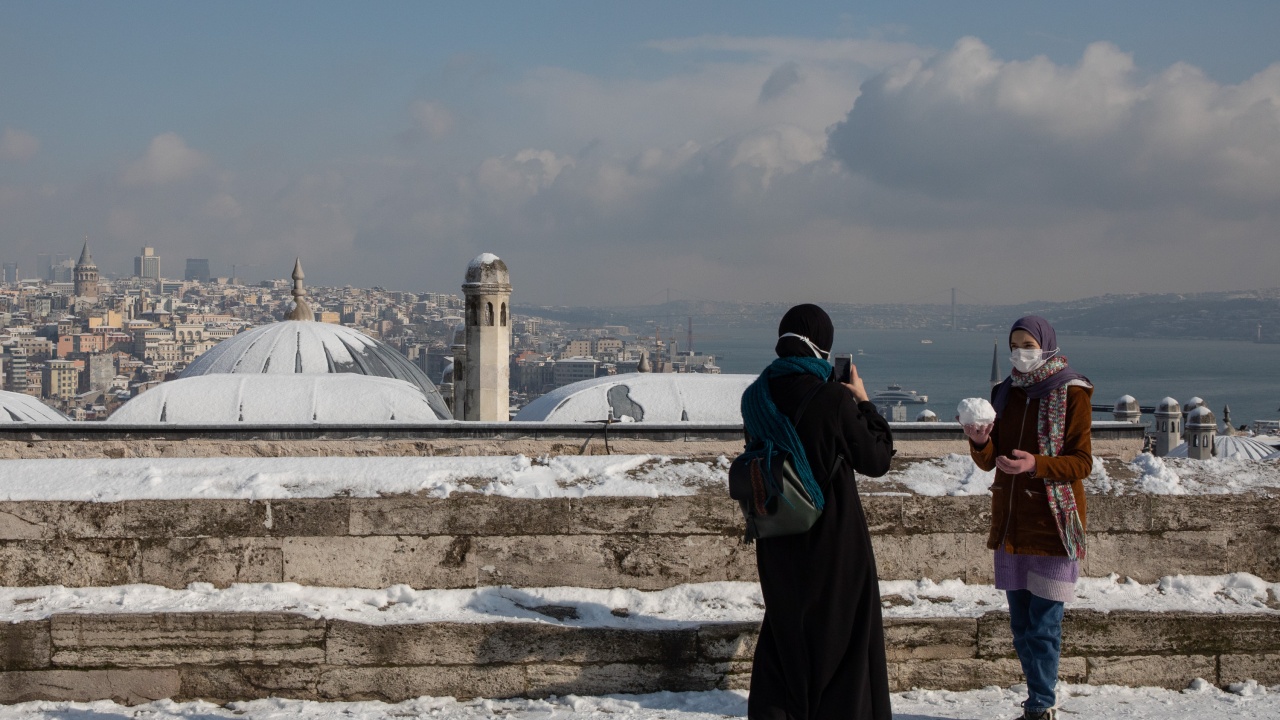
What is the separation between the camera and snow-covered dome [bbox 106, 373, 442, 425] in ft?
A: 58.3

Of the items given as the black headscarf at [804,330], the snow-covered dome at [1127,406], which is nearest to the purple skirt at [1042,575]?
the black headscarf at [804,330]

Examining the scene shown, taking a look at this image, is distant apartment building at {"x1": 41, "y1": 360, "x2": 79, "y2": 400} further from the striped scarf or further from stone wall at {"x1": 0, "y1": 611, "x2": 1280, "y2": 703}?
the striped scarf

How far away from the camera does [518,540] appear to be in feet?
17.2

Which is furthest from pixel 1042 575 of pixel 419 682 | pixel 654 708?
pixel 419 682

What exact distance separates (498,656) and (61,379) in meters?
126

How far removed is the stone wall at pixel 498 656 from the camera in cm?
461

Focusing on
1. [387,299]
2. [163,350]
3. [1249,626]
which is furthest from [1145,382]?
[1249,626]

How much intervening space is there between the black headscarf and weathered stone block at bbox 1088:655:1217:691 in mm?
2139

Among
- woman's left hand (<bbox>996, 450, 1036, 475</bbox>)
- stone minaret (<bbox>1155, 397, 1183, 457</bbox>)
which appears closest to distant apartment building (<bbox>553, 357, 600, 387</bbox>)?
stone minaret (<bbox>1155, 397, 1183, 457</bbox>)

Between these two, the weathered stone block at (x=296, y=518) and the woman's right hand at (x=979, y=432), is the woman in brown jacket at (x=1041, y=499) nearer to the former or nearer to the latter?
the woman's right hand at (x=979, y=432)

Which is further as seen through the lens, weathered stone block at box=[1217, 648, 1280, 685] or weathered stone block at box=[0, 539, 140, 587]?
weathered stone block at box=[0, 539, 140, 587]

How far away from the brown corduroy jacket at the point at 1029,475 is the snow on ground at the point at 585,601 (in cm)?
71

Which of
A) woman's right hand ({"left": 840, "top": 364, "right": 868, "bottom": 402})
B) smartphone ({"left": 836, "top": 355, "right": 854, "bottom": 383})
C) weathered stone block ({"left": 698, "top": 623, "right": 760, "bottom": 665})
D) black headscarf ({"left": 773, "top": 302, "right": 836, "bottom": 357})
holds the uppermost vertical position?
black headscarf ({"left": 773, "top": 302, "right": 836, "bottom": 357})

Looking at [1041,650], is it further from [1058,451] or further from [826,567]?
[826,567]
